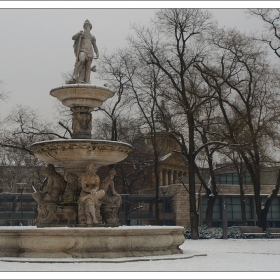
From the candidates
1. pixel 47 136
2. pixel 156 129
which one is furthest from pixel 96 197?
pixel 47 136

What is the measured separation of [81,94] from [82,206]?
3.69 m

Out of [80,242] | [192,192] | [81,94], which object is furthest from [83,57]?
[192,192]

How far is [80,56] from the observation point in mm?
18141

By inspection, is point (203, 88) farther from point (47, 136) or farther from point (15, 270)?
point (15, 270)

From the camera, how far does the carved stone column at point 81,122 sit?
1811 centimetres

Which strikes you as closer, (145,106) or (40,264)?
(40,264)

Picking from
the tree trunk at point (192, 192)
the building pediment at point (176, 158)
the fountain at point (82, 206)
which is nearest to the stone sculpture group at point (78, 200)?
the fountain at point (82, 206)

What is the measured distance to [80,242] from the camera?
12.9 m

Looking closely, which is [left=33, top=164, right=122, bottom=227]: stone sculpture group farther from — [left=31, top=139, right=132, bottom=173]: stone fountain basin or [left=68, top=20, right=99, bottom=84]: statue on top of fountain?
[left=68, top=20, right=99, bottom=84]: statue on top of fountain

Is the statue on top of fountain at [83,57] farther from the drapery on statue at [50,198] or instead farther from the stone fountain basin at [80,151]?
the drapery on statue at [50,198]

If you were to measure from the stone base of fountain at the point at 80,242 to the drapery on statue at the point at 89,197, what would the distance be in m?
2.21

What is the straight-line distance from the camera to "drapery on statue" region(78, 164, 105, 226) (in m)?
15.2

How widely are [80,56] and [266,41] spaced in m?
17.9

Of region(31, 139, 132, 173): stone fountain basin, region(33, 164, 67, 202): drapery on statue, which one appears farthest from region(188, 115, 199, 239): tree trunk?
region(33, 164, 67, 202): drapery on statue
